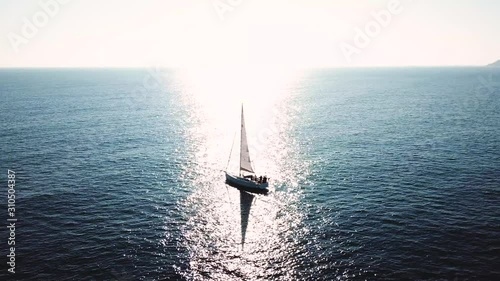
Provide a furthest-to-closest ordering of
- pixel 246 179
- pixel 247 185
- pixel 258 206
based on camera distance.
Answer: pixel 246 179 < pixel 247 185 < pixel 258 206

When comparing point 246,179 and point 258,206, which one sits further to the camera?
point 246,179

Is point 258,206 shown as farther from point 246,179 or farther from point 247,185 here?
point 246,179

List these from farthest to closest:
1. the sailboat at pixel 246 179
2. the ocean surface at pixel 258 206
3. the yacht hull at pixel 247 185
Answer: the sailboat at pixel 246 179 → the yacht hull at pixel 247 185 → the ocean surface at pixel 258 206

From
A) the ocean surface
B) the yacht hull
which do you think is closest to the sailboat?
the yacht hull

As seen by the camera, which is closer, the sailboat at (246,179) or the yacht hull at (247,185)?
the yacht hull at (247,185)

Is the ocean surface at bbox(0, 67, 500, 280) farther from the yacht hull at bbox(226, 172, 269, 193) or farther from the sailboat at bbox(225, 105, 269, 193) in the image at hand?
the sailboat at bbox(225, 105, 269, 193)

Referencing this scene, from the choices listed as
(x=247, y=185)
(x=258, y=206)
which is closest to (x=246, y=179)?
(x=247, y=185)

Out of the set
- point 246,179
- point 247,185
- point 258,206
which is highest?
point 246,179

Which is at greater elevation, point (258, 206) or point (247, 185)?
point (247, 185)

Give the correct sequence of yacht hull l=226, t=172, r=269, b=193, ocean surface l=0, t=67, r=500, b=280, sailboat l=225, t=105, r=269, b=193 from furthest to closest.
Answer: sailboat l=225, t=105, r=269, b=193 < yacht hull l=226, t=172, r=269, b=193 < ocean surface l=0, t=67, r=500, b=280

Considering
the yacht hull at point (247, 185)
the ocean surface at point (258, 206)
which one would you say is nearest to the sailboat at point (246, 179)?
the yacht hull at point (247, 185)

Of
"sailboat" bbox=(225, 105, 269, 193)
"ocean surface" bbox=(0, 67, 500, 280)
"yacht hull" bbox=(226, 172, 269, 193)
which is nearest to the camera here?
"ocean surface" bbox=(0, 67, 500, 280)

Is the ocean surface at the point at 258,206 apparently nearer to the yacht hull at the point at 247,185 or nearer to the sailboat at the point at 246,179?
the yacht hull at the point at 247,185
